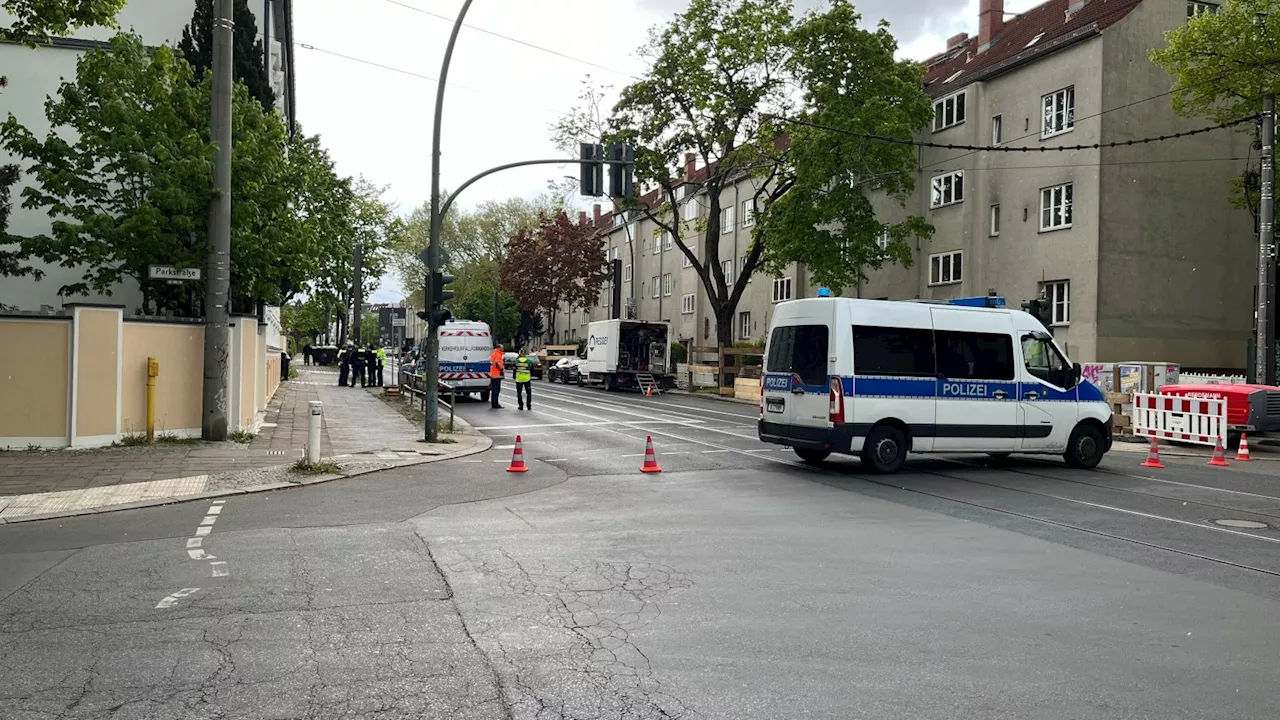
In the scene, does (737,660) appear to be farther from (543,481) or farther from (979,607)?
(543,481)

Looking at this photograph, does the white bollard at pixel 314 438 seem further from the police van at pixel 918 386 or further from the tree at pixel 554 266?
the tree at pixel 554 266

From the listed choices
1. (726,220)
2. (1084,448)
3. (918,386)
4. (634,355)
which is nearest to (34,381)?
(918,386)

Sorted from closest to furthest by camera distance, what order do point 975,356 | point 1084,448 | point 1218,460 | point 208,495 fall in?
1. point 208,495
2. point 975,356
3. point 1084,448
4. point 1218,460

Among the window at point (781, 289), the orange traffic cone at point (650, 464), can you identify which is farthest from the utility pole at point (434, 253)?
the window at point (781, 289)

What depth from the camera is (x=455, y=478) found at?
13.2m

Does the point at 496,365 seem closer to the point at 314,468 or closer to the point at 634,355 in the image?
the point at 634,355

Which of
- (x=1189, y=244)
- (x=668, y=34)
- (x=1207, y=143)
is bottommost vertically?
(x=1189, y=244)

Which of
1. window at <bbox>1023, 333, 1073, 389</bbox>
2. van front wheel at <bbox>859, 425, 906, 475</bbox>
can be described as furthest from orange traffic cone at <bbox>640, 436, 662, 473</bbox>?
window at <bbox>1023, 333, 1073, 389</bbox>

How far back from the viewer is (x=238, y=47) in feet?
82.2

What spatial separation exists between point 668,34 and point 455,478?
29174mm

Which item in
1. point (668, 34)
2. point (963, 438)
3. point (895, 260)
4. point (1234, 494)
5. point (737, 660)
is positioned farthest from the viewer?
point (668, 34)

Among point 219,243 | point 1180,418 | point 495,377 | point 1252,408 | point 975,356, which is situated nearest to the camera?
point 975,356

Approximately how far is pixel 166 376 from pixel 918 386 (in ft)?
37.8

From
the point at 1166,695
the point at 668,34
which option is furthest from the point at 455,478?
the point at 668,34
